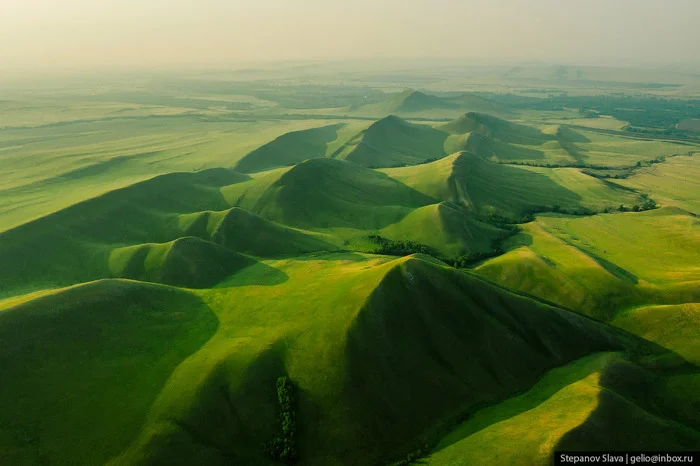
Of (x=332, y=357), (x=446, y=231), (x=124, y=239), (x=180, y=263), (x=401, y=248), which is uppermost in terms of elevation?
(x=180, y=263)

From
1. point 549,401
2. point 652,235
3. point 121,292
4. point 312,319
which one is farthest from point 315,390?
point 652,235

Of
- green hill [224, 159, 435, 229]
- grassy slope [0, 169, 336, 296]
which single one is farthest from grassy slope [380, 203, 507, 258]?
grassy slope [0, 169, 336, 296]

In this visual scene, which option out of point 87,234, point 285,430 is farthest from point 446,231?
point 87,234

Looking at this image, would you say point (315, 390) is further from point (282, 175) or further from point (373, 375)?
point (282, 175)

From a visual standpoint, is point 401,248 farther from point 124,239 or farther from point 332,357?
point 124,239

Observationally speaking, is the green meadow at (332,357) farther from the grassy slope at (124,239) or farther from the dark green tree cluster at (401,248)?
the dark green tree cluster at (401,248)

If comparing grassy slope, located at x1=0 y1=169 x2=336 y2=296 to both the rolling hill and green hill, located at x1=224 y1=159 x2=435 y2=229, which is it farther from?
the rolling hill

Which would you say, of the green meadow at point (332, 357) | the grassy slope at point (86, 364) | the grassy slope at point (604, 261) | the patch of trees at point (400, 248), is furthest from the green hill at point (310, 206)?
the grassy slope at point (86, 364)
